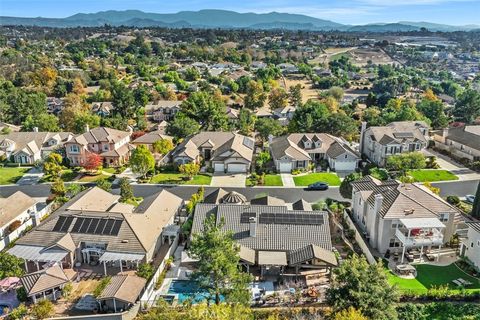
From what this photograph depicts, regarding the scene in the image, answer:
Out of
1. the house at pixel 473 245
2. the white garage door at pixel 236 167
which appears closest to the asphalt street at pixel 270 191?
the white garage door at pixel 236 167

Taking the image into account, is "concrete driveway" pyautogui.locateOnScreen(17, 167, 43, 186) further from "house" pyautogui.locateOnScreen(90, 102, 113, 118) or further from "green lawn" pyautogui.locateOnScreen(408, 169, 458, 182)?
"green lawn" pyautogui.locateOnScreen(408, 169, 458, 182)

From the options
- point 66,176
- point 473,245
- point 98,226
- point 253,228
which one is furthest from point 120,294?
point 66,176

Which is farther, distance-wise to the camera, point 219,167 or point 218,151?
point 218,151

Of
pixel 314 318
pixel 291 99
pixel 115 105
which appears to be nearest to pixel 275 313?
pixel 314 318

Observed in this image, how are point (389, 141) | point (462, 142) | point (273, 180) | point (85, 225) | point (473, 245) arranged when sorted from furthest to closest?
1. point (462, 142)
2. point (389, 141)
3. point (273, 180)
4. point (85, 225)
5. point (473, 245)

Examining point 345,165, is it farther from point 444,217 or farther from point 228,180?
point 444,217
